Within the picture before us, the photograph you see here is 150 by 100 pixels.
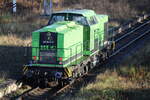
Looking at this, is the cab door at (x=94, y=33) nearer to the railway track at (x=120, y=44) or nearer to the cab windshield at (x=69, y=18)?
the cab windshield at (x=69, y=18)

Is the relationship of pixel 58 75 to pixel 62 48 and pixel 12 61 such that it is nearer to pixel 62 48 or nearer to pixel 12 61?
pixel 62 48

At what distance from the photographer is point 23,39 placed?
23.3 meters

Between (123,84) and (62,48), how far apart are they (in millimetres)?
2830

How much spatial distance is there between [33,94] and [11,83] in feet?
3.44

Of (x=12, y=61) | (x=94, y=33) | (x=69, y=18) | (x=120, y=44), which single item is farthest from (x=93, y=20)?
(x=120, y=44)

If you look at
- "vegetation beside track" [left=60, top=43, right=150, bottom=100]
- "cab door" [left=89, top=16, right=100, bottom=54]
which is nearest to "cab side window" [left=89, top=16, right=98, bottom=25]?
"cab door" [left=89, top=16, right=100, bottom=54]

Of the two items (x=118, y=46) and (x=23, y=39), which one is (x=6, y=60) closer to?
(x=23, y=39)

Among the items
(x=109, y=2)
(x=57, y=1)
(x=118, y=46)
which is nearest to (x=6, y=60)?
(x=118, y=46)

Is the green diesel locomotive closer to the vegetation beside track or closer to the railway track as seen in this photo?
the railway track

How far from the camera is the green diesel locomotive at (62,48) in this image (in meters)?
15.1

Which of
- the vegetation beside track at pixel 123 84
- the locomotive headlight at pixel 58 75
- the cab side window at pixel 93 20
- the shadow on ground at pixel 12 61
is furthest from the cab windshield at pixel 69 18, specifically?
the locomotive headlight at pixel 58 75

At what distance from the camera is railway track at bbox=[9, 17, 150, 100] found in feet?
46.7

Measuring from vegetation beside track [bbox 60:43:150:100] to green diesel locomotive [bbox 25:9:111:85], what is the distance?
1125 millimetres

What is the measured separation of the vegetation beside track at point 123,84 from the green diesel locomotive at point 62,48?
1.12 metres
